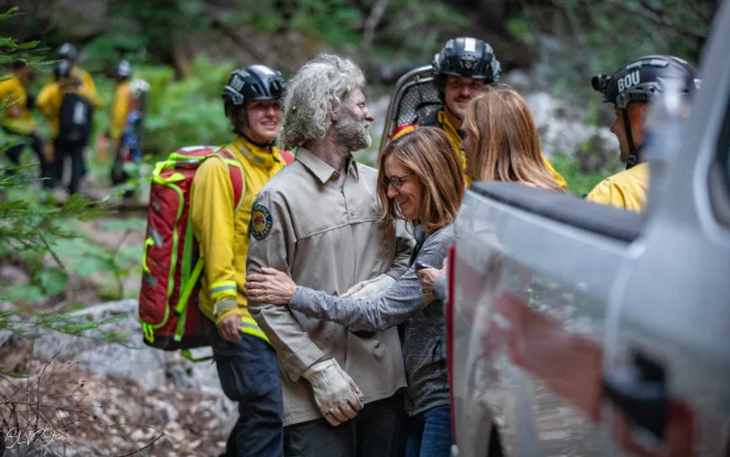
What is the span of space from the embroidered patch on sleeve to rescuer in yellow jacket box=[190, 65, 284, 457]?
95cm

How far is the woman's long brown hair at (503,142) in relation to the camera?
11.8ft

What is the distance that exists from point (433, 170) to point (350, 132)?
48 cm

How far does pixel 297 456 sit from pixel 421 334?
2.55 ft

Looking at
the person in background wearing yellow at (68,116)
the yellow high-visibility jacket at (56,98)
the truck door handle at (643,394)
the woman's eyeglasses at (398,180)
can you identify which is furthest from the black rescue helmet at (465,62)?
the yellow high-visibility jacket at (56,98)

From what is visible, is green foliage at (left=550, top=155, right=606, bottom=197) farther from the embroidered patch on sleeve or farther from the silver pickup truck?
the silver pickup truck

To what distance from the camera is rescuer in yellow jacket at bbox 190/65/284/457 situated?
4.90 m

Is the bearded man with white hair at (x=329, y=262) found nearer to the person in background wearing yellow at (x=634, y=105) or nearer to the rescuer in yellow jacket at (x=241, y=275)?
the rescuer in yellow jacket at (x=241, y=275)

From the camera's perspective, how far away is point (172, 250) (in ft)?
17.2

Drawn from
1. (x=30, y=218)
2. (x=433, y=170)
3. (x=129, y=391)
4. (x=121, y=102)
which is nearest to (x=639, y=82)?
(x=433, y=170)

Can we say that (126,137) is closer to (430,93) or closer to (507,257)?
(430,93)

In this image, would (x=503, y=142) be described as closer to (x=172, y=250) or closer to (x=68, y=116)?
(x=172, y=250)

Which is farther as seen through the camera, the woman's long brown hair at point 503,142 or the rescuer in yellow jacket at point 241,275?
the rescuer in yellow jacket at point 241,275

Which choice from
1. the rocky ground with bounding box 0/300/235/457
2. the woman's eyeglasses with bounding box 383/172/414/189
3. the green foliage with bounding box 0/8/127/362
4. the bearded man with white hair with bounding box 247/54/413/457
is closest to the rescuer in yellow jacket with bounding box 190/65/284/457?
the green foliage with bounding box 0/8/127/362

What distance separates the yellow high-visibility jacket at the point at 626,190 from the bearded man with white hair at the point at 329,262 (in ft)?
3.60
